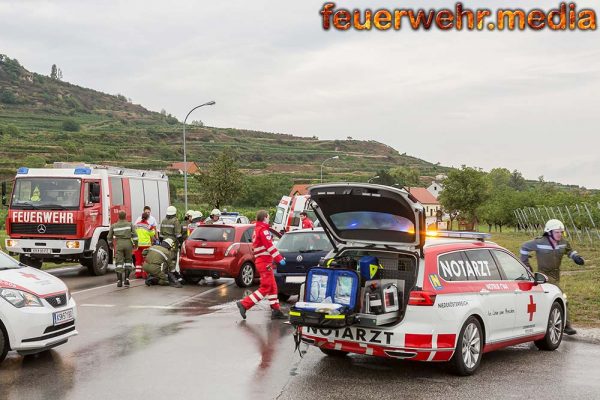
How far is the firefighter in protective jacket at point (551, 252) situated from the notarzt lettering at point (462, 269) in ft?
7.08

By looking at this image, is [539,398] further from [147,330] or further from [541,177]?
[541,177]

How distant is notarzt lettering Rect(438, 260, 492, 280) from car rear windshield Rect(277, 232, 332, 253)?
19.0ft

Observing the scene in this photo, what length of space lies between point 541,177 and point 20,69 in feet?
441

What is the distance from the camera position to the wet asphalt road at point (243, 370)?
22.8ft

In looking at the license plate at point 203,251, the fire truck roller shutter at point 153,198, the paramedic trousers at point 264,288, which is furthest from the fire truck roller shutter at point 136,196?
the paramedic trousers at point 264,288

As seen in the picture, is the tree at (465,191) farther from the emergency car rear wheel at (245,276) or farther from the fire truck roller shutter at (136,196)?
the emergency car rear wheel at (245,276)

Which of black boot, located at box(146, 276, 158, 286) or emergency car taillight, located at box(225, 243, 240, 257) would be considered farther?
black boot, located at box(146, 276, 158, 286)

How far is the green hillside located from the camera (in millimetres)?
100625

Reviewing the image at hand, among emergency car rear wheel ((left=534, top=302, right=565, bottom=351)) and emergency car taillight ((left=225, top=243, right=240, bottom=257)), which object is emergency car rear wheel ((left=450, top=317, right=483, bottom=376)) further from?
emergency car taillight ((left=225, top=243, right=240, bottom=257))

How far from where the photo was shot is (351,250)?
8320mm

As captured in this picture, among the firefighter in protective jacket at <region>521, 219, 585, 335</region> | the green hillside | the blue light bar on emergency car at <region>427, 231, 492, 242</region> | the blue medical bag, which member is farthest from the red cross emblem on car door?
the green hillside

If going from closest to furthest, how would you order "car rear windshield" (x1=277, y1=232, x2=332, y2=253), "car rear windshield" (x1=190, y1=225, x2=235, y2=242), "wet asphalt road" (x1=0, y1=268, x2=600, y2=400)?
"wet asphalt road" (x1=0, y1=268, x2=600, y2=400) < "car rear windshield" (x1=277, y1=232, x2=332, y2=253) < "car rear windshield" (x1=190, y1=225, x2=235, y2=242)

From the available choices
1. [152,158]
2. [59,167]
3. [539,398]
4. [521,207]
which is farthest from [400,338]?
[152,158]

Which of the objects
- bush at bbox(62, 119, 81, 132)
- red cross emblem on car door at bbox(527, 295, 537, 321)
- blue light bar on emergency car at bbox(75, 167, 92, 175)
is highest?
bush at bbox(62, 119, 81, 132)
